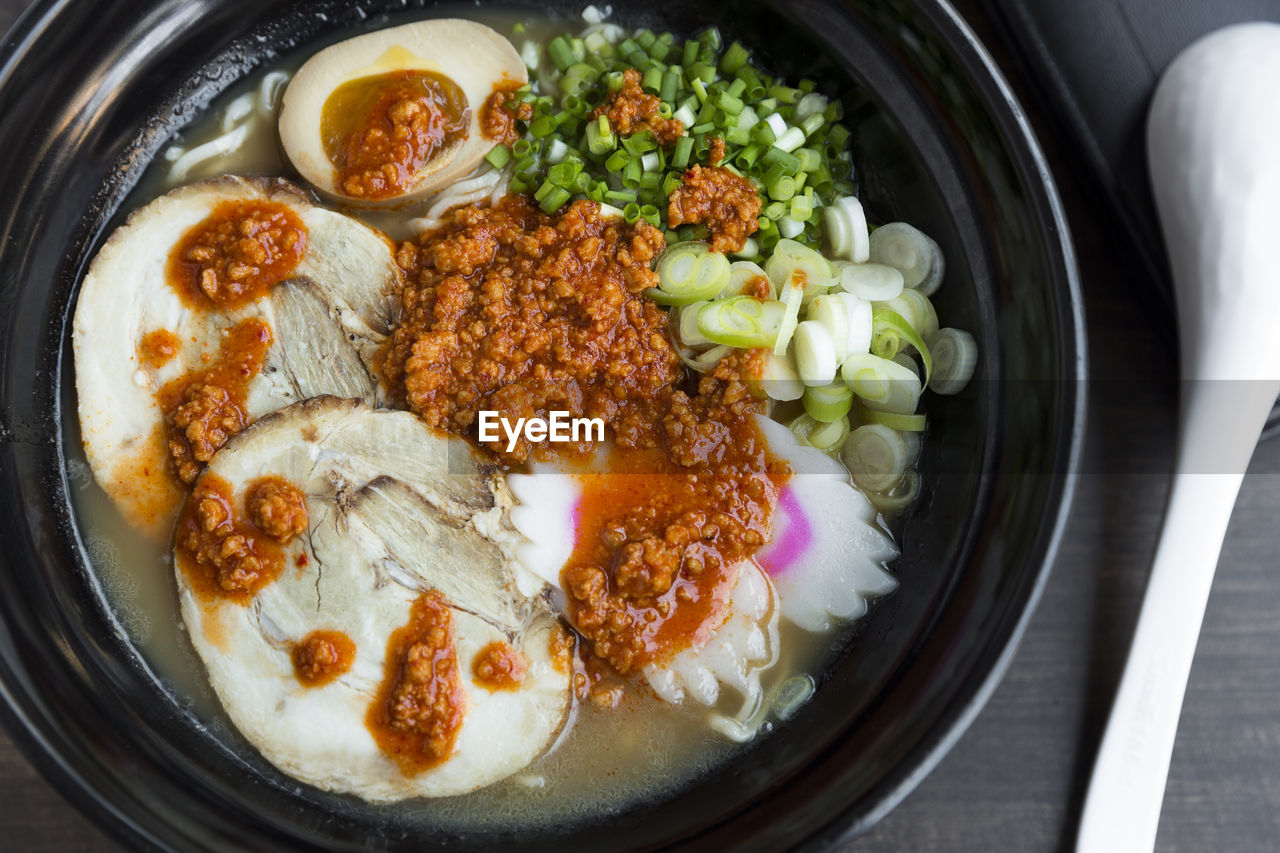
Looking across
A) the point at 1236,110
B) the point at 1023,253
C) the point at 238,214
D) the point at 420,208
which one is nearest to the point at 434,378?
the point at 420,208

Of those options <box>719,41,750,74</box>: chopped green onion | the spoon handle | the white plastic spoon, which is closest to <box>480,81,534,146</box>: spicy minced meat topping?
<box>719,41,750,74</box>: chopped green onion

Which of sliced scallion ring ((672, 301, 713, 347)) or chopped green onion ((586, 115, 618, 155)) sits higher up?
chopped green onion ((586, 115, 618, 155))

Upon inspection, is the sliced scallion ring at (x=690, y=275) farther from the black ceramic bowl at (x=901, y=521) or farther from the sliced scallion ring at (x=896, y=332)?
the black ceramic bowl at (x=901, y=521)

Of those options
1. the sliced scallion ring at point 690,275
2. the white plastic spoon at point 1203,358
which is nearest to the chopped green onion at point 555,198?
the sliced scallion ring at point 690,275

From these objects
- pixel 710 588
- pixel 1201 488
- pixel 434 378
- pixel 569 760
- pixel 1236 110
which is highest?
pixel 434 378

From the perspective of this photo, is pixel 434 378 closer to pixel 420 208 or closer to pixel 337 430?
pixel 337 430

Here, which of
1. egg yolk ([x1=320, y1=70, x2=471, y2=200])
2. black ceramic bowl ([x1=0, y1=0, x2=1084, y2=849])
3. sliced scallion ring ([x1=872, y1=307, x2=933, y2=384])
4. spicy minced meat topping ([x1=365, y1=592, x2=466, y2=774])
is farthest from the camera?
egg yolk ([x1=320, y1=70, x2=471, y2=200])

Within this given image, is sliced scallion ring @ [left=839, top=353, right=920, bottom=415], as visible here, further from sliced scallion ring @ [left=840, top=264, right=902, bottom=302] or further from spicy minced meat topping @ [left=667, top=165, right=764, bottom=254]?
spicy minced meat topping @ [left=667, top=165, right=764, bottom=254]
